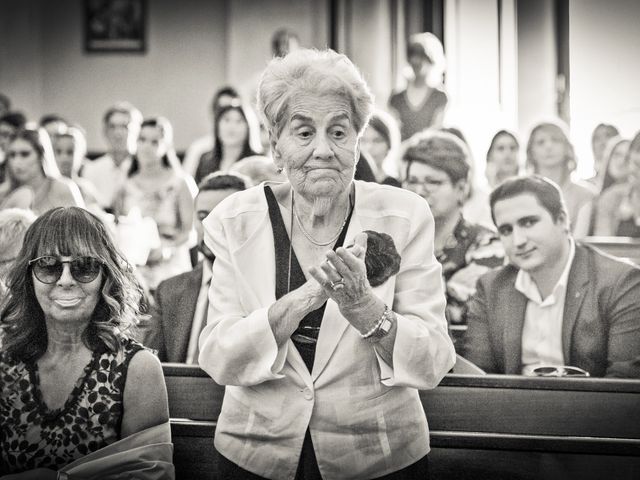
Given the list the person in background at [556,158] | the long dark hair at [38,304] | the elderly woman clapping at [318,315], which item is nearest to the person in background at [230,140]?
the person in background at [556,158]

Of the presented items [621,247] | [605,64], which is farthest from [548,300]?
[605,64]

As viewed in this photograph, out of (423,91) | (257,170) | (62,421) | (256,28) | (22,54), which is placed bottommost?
(62,421)

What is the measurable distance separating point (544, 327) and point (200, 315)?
1138mm

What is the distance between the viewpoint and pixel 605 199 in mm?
4320

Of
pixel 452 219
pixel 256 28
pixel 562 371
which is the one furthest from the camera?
pixel 256 28

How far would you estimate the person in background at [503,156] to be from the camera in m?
4.84

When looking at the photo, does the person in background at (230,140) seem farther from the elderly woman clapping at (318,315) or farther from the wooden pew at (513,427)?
the elderly woman clapping at (318,315)

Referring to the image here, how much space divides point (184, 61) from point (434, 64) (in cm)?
571

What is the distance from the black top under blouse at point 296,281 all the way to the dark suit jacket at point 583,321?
1217 mm

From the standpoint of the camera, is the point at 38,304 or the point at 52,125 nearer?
the point at 38,304

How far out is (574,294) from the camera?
10.1 feet

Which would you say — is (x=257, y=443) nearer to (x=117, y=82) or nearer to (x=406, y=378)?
(x=406, y=378)

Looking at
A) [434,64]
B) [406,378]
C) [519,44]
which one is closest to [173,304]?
[406,378]

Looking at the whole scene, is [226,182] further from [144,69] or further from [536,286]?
[144,69]
